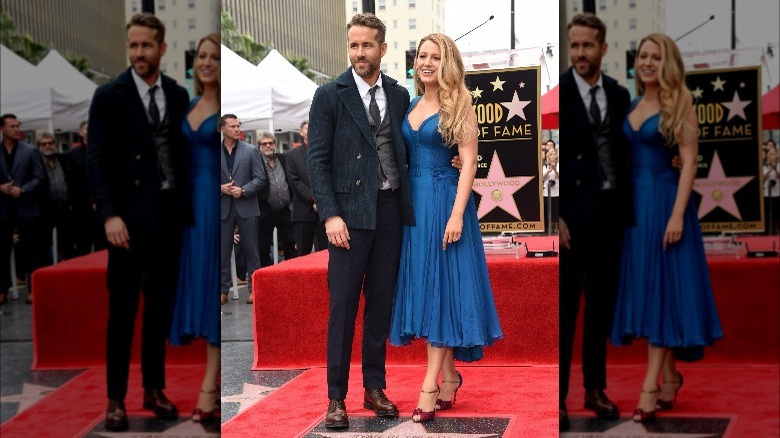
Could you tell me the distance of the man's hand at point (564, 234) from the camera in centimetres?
63

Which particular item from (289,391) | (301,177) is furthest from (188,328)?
(301,177)

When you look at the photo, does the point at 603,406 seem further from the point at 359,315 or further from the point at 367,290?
the point at 359,315

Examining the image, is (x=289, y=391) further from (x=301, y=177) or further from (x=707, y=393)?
(x=707, y=393)

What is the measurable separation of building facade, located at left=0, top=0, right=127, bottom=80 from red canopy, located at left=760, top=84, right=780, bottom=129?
0.42 metres

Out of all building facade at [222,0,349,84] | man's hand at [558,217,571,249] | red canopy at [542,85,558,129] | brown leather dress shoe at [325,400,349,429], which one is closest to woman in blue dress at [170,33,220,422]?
man's hand at [558,217,571,249]

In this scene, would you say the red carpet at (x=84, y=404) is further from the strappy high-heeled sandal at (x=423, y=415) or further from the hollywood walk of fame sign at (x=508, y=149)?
the hollywood walk of fame sign at (x=508, y=149)

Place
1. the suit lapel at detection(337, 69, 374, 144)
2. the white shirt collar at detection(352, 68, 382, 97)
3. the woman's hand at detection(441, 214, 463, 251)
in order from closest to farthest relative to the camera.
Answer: the woman's hand at detection(441, 214, 463, 251)
the suit lapel at detection(337, 69, 374, 144)
the white shirt collar at detection(352, 68, 382, 97)

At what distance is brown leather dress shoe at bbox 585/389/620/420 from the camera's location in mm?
650

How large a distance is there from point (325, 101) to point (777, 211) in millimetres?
3280

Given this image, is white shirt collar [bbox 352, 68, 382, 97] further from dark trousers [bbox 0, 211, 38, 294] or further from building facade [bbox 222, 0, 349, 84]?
dark trousers [bbox 0, 211, 38, 294]

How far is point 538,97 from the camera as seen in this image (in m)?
5.44

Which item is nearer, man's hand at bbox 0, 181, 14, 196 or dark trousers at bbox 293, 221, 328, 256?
man's hand at bbox 0, 181, 14, 196

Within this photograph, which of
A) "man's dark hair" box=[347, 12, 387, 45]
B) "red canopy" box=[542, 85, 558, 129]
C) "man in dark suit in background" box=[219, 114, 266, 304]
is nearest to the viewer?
"man's dark hair" box=[347, 12, 387, 45]

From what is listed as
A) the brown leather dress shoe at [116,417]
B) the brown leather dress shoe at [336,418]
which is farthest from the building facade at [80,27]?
the brown leather dress shoe at [336,418]
